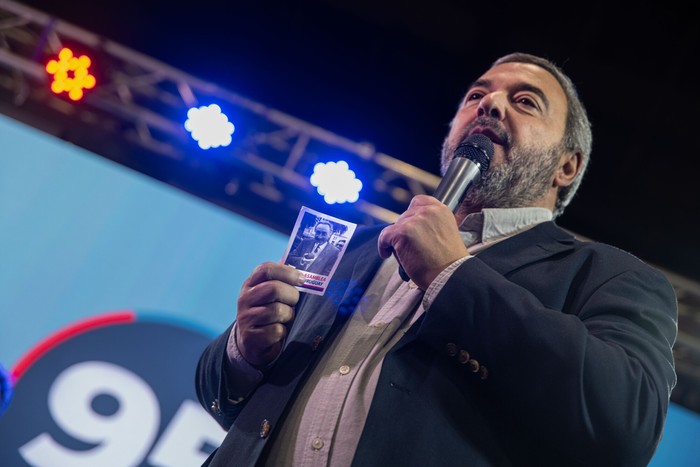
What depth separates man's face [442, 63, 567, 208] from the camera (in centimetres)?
166

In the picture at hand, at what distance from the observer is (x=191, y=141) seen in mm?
4906

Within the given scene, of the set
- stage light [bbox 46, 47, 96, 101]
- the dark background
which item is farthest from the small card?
stage light [bbox 46, 47, 96, 101]

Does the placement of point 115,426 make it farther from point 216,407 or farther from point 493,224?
point 493,224

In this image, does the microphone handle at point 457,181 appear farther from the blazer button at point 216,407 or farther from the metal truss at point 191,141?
the metal truss at point 191,141

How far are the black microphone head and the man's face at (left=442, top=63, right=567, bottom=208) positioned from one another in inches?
2.5

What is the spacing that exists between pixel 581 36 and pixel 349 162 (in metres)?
1.77

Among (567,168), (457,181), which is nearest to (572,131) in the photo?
(567,168)

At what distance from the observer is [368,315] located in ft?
4.85

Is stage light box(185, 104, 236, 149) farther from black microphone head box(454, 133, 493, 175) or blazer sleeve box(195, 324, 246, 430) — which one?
black microphone head box(454, 133, 493, 175)

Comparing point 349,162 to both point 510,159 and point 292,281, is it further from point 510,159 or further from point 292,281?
point 292,281

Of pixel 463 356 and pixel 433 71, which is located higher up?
pixel 433 71

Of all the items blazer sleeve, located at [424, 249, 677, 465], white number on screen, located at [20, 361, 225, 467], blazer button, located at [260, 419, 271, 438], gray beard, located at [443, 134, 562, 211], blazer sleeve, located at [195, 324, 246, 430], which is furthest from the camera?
white number on screen, located at [20, 361, 225, 467]

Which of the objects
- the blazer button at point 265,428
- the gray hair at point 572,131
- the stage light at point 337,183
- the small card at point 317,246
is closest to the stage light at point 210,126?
the stage light at point 337,183

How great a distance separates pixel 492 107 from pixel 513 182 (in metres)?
0.20
